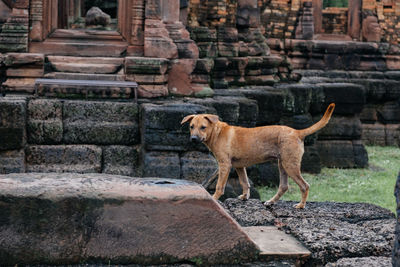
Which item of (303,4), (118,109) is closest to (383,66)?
(303,4)

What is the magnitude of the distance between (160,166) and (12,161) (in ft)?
5.20

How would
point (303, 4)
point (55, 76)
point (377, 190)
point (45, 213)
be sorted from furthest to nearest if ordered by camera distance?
point (303, 4) < point (377, 190) < point (55, 76) < point (45, 213)

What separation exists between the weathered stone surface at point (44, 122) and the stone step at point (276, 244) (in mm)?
3473

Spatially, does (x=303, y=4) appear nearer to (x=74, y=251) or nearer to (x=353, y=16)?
(x=353, y=16)

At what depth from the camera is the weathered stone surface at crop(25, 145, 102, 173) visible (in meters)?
6.96

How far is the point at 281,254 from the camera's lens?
3635 millimetres

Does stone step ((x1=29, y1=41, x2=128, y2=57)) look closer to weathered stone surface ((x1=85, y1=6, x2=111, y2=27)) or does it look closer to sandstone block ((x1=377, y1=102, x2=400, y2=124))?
weathered stone surface ((x1=85, y1=6, x2=111, y2=27))

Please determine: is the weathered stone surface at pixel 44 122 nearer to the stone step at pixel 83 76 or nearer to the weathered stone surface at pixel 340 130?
the stone step at pixel 83 76

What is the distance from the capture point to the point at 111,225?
11.1 feet

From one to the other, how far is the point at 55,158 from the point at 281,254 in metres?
3.99

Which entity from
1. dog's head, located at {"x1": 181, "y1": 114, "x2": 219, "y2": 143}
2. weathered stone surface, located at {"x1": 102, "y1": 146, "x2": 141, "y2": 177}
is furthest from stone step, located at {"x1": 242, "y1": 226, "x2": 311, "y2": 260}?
weathered stone surface, located at {"x1": 102, "y1": 146, "x2": 141, "y2": 177}

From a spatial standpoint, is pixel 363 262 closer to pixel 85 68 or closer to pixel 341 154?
pixel 85 68

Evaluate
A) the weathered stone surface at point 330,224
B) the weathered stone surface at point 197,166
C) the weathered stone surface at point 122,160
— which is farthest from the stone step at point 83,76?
the weathered stone surface at point 330,224

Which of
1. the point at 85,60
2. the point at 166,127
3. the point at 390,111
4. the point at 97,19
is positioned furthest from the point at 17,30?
the point at 390,111
